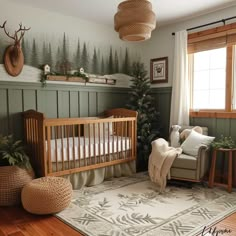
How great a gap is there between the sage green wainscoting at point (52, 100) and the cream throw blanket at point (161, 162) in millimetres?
1378

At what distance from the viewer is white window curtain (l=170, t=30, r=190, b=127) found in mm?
3857

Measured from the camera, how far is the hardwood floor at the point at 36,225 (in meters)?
2.09

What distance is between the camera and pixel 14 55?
3.21 m

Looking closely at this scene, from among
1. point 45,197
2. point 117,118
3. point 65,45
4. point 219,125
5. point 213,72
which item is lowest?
point 45,197

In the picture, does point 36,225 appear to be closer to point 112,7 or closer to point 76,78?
point 76,78

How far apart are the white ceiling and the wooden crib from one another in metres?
1.48

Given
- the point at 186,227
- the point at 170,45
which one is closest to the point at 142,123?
the point at 170,45

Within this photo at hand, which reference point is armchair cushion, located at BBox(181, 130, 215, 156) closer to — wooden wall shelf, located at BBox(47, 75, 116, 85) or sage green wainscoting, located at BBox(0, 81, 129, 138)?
sage green wainscoting, located at BBox(0, 81, 129, 138)

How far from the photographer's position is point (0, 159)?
284cm

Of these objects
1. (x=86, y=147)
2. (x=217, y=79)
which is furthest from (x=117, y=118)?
(x=217, y=79)

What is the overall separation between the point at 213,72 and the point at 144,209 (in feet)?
7.64

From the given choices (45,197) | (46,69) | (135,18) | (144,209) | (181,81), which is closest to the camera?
(135,18)

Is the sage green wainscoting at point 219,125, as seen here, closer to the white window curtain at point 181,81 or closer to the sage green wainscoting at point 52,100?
the white window curtain at point 181,81

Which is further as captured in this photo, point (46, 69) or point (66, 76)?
point (66, 76)
